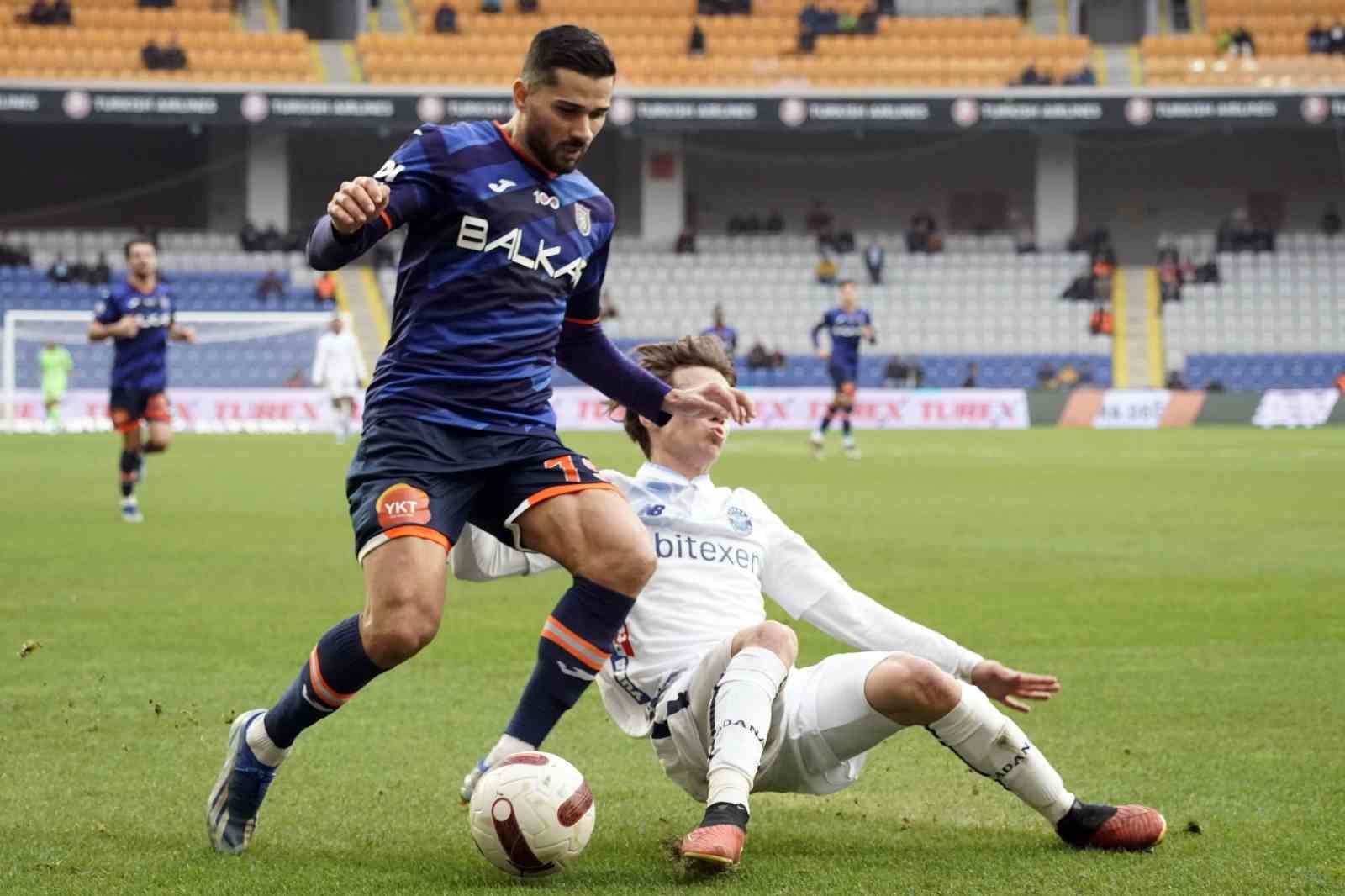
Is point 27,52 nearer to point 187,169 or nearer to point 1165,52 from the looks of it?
point 187,169

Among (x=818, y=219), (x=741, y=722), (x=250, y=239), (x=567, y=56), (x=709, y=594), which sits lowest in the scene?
(x=741, y=722)

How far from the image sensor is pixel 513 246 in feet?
16.1

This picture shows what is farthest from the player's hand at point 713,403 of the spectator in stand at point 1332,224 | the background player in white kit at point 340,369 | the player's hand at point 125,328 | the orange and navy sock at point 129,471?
the spectator in stand at point 1332,224

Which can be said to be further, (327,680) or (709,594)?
(709,594)

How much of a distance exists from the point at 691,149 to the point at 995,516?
32.1 metres

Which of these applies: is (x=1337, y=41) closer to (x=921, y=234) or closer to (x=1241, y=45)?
Answer: (x=1241, y=45)

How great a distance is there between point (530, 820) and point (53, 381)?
29986mm

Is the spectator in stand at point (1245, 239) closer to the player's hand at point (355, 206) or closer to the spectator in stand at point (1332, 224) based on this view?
the spectator in stand at point (1332, 224)

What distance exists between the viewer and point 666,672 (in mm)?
4715

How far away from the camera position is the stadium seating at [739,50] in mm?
42844

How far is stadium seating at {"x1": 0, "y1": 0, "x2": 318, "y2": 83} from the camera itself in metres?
41.2

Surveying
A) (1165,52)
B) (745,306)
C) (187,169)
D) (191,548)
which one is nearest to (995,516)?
(191,548)

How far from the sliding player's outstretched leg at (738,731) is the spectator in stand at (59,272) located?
3767 centimetres

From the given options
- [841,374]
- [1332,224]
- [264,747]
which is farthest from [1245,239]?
[264,747]
